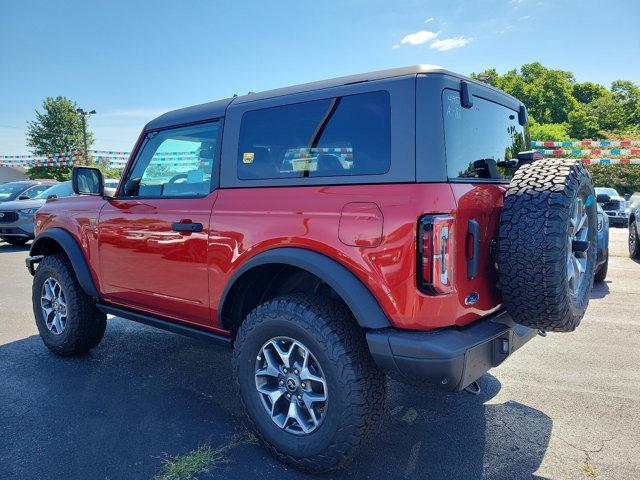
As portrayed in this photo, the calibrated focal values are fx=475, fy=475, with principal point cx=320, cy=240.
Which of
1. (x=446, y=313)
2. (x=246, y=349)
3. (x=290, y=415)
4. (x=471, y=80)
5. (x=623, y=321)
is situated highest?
(x=471, y=80)

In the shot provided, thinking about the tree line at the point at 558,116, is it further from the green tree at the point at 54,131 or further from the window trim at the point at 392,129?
the window trim at the point at 392,129

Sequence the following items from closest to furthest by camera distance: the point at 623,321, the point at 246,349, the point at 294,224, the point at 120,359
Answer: the point at 294,224, the point at 246,349, the point at 120,359, the point at 623,321

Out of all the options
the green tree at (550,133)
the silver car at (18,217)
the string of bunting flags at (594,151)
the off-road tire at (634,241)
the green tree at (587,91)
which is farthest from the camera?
the green tree at (587,91)

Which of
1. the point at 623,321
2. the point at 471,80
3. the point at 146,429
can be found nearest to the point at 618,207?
the point at 623,321

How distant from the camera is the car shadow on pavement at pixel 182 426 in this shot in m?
2.43

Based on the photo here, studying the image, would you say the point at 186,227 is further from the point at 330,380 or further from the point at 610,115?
the point at 610,115

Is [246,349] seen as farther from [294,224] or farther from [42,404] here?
[42,404]

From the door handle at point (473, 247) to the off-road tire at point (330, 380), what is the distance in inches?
24.3

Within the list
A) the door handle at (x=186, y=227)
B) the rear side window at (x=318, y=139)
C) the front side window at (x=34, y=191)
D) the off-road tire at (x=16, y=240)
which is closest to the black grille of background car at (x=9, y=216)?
the off-road tire at (x=16, y=240)

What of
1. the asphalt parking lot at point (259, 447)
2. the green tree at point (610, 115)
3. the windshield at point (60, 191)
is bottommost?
the asphalt parking lot at point (259, 447)

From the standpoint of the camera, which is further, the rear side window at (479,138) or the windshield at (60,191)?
the windshield at (60,191)

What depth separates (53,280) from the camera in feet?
13.3

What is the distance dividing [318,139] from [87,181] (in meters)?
2.10

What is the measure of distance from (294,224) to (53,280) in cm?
274
